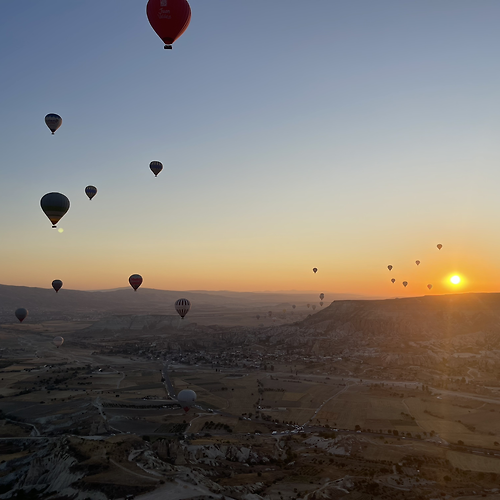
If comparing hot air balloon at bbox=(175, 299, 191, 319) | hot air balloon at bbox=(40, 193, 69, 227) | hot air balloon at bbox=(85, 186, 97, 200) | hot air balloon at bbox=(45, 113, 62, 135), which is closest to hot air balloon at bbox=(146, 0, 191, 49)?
hot air balloon at bbox=(40, 193, 69, 227)

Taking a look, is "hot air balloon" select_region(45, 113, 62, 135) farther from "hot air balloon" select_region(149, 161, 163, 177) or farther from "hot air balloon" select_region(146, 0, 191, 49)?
"hot air balloon" select_region(146, 0, 191, 49)

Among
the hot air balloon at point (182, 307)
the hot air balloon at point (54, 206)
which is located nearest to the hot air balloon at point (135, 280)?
the hot air balloon at point (182, 307)

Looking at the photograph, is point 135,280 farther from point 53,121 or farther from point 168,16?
point 168,16

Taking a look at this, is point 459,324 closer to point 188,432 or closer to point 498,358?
point 498,358

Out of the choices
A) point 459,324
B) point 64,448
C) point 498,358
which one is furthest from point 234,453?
point 459,324

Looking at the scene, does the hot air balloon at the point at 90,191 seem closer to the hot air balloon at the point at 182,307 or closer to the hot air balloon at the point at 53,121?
the hot air balloon at the point at 53,121
